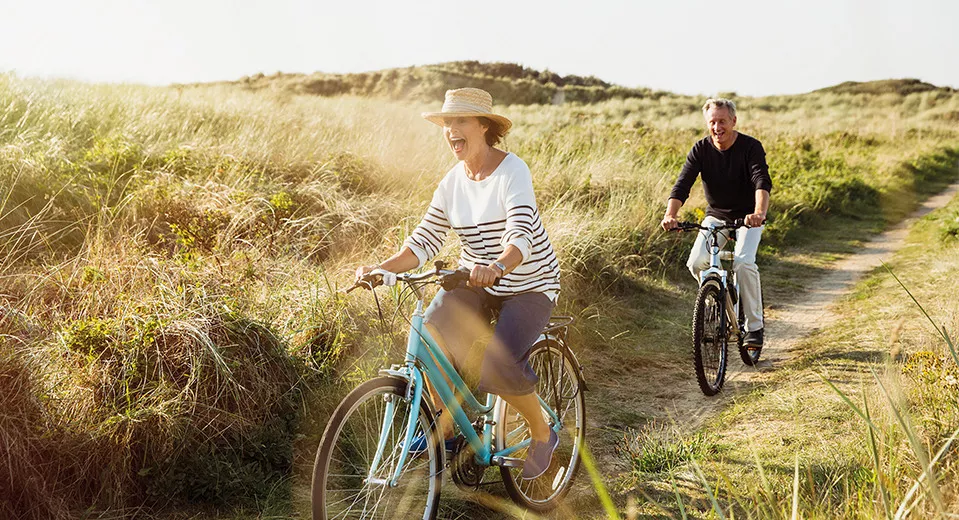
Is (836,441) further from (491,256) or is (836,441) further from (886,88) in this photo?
(886,88)

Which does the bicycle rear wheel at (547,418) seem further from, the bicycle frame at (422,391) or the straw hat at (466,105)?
the straw hat at (466,105)

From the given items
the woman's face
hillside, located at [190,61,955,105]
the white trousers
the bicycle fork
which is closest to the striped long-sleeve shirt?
the woman's face

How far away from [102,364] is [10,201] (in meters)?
3.48

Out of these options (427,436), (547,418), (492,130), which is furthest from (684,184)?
(427,436)

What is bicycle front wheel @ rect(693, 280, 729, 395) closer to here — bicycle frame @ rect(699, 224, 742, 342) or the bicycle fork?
bicycle frame @ rect(699, 224, 742, 342)

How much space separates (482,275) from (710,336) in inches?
135

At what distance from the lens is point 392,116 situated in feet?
43.5

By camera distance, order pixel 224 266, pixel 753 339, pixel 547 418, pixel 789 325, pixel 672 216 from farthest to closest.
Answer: pixel 789 325 < pixel 753 339 < pixel 672 216 < pixel 224 266 < pixel 547 418

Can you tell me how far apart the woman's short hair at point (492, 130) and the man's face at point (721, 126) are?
2765mm

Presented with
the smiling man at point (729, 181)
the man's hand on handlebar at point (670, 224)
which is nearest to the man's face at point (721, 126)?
the smiling man at point (729, 181)

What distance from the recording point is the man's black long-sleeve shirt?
6145 mm

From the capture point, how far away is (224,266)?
5664 mm

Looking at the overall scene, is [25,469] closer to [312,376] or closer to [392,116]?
[312,376]

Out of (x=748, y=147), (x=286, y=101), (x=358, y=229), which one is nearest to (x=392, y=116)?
(x=286, y=101)
